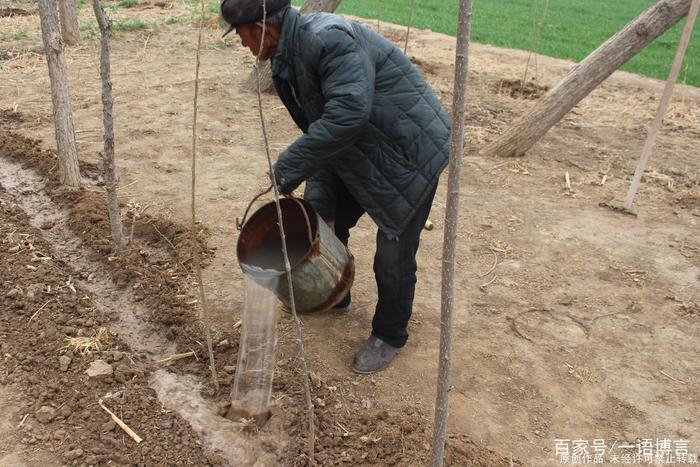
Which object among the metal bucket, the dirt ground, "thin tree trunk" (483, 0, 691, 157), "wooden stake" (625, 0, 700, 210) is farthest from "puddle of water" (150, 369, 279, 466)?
"thin tree trunk" (483, 0, 691, 157)

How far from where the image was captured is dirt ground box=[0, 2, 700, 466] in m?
2.43

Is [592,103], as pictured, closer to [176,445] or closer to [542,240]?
[542,240]

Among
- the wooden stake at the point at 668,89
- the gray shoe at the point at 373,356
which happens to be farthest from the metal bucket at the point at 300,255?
the wooden stake at the point at 668,89

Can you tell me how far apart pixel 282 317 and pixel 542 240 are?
1919mm

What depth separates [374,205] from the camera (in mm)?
2482

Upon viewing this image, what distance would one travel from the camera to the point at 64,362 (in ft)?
8.70

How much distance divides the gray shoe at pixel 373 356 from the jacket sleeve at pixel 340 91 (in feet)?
3.28

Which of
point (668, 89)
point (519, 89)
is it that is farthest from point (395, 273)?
point (519, 89)

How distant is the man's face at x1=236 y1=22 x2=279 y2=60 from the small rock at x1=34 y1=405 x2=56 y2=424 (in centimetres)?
159

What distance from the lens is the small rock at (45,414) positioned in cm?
239

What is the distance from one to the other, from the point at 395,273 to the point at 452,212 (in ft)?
3.49

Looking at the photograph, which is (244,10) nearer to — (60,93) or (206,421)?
(206,421)

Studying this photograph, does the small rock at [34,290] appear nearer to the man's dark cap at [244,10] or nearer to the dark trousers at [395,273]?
the dark trousers at [395,273]

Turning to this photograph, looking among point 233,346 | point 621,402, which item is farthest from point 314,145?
point 621,402
